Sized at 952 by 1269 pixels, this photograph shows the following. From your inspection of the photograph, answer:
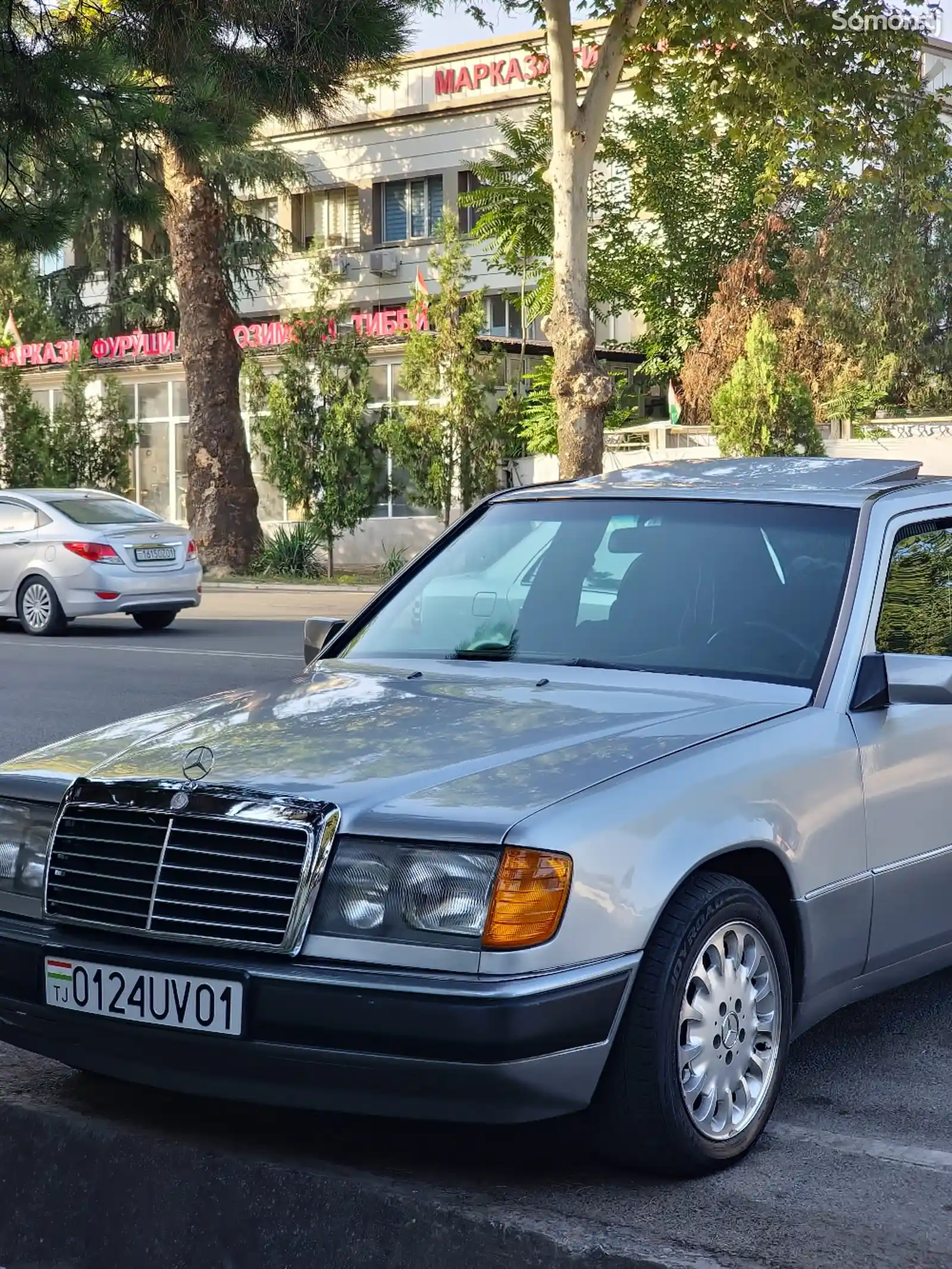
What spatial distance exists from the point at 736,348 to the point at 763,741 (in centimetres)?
3559

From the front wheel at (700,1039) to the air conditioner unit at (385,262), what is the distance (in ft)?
150

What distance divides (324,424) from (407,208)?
63.7 feet

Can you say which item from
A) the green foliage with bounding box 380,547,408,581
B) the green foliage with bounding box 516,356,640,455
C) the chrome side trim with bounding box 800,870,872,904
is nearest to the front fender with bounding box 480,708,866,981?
the chrome side trim with bounding box 800,870,872,904

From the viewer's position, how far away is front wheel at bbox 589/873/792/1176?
372 centimetres

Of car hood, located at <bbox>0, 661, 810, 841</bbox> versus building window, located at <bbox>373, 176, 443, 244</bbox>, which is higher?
building window, located at <bbox>373, 176, 443, 244</bbox>

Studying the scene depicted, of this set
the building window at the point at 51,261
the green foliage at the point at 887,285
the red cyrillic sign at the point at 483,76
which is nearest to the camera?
the building window at the point at 51,261

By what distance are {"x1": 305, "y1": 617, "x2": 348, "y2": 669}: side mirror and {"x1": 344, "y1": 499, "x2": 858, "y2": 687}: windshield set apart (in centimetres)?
18

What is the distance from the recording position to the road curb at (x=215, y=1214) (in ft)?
11.7

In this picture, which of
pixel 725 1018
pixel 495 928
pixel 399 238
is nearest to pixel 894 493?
pixel 725 1018

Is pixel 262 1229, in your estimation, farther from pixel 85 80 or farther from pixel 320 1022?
pixel 85 80

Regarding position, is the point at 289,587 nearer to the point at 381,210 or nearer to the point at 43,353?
the point at 43,353

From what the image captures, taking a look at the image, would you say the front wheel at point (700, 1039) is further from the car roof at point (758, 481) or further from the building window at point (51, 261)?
the building window at point (51, 261)

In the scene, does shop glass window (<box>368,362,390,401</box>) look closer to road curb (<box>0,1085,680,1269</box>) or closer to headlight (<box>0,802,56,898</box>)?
headlight (<box>0,802,56,898</box>)

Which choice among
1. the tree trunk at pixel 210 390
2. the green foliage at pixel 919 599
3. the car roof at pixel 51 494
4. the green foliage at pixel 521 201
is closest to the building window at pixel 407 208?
the green foliage at pixel 521 201
